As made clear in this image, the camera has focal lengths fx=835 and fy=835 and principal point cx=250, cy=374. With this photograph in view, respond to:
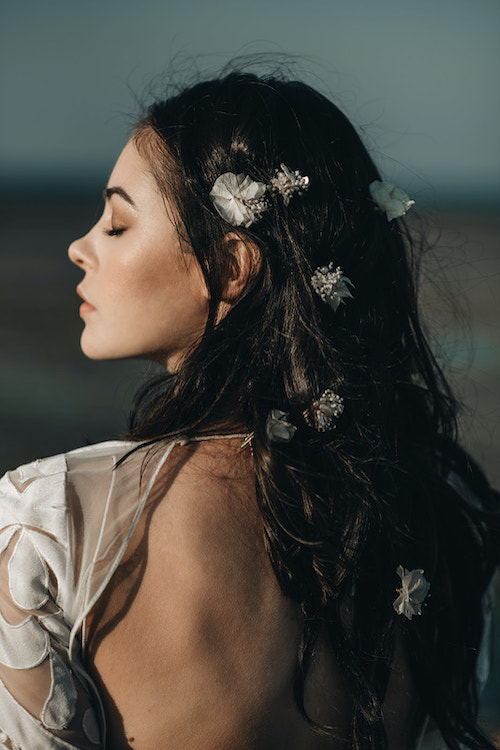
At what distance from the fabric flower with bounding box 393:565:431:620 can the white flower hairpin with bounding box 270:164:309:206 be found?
78cm

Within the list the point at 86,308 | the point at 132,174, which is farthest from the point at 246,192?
the point at 86,308

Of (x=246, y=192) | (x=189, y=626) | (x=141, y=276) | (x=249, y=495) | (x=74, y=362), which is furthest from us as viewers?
(x=74, y=362)

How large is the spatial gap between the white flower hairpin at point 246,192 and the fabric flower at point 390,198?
21 cm

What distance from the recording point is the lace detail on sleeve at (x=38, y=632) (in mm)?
1388

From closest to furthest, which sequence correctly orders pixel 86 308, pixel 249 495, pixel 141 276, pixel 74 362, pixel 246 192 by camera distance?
pixel 249 495, pixel 246 192, pixel 141 276, pixel 86 308, pixel 74 362

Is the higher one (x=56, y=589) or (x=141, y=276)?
(x=141, y=276)

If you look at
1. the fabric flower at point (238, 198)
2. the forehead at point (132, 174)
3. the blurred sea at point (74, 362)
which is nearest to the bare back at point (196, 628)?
the fabric flower at point (238, 198)

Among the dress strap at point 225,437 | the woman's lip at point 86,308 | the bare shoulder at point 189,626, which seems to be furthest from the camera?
the woman's lip at point 86,308

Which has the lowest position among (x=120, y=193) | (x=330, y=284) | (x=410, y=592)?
(x=410, y=592)

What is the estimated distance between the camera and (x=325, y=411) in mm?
1627

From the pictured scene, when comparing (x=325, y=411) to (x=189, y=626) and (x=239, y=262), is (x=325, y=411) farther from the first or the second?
(x=189, y=626)

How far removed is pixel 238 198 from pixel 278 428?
45 cm

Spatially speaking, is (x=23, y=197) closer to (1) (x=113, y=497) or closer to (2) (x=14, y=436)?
(2) (x=14, y=436)

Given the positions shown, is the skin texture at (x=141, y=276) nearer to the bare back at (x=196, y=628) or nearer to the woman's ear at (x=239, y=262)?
the woman's ear at (x=239, y=262)
